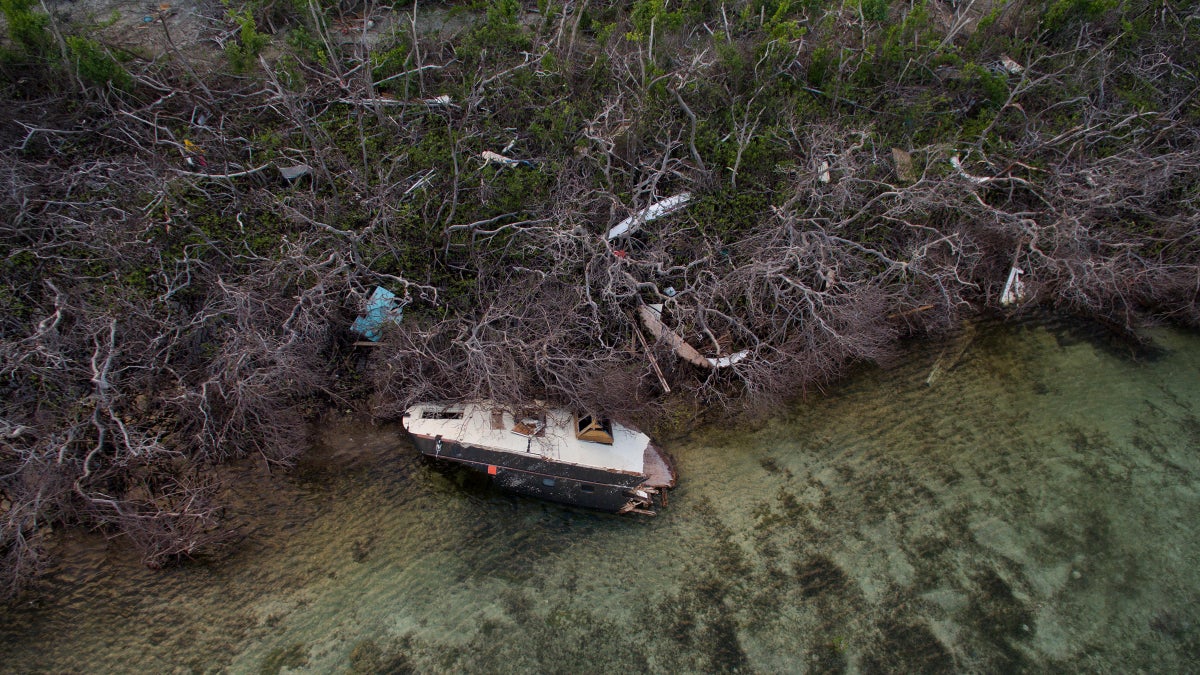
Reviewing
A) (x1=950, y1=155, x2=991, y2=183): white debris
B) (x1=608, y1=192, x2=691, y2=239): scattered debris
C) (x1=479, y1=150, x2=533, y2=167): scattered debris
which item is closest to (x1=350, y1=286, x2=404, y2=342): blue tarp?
(x1=479, y1=150, x2=533, y2=167): scattered debris

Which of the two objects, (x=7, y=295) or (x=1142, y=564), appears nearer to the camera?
(x=7, y=295)

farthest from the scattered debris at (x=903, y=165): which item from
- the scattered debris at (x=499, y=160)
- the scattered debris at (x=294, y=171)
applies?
the scattered debris at (x=294, y=171)

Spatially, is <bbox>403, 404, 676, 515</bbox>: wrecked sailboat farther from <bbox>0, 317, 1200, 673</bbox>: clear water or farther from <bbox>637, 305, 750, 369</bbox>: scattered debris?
<bbox>637, 305, 750, 369</bbox>: scattered debris

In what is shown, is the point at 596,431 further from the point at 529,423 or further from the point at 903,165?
the point at 903,165

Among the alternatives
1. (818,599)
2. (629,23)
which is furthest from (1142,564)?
(629,23)

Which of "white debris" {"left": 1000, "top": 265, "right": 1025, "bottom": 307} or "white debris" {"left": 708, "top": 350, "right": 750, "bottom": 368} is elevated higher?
"white debris" {"left": 1000, "top": 265, "right": 1025, "bottom": 307}

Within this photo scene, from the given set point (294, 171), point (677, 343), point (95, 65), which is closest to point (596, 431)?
point (677, 343)

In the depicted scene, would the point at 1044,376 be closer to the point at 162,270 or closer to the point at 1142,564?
the point at 1142,564
